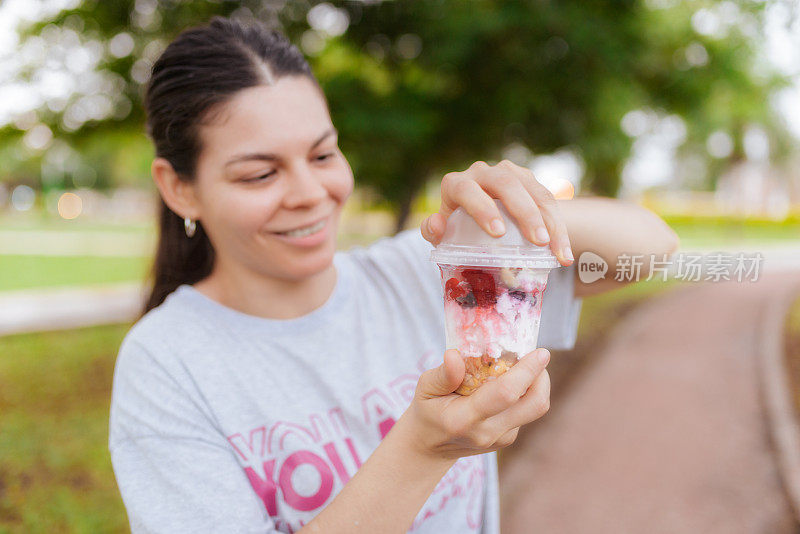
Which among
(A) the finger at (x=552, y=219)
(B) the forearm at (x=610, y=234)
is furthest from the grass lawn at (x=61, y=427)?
(A) the finger at (x=552, y=219)

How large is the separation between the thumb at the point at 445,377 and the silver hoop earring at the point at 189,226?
1.02 m

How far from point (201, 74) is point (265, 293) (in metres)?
0.60

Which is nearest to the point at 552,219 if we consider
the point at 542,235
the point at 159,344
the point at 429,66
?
the point at 542,235

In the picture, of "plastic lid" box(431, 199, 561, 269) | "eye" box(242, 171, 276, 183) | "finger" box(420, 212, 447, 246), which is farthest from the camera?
"eye" box(242, 171, 276, 183)

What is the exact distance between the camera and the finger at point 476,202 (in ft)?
3.98

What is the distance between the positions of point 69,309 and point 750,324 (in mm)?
12240

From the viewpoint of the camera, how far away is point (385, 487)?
1.29 m

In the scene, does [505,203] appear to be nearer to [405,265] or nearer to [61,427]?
[405,265]

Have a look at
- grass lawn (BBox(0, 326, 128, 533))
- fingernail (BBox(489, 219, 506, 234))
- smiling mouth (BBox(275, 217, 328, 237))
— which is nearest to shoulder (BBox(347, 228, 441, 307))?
smiling mouth (BBox(275, 217, 328, 237))

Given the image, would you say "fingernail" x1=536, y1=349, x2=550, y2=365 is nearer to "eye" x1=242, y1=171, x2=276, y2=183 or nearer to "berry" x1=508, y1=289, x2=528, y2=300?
"berry" x1=508, y1=289, x2=528, y2=300

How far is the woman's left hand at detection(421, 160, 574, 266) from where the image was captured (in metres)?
1.23

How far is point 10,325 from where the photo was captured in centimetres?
1059

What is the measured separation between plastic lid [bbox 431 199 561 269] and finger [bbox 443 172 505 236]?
0.06ft

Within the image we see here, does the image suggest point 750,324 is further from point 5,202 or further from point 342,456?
point 5,202
